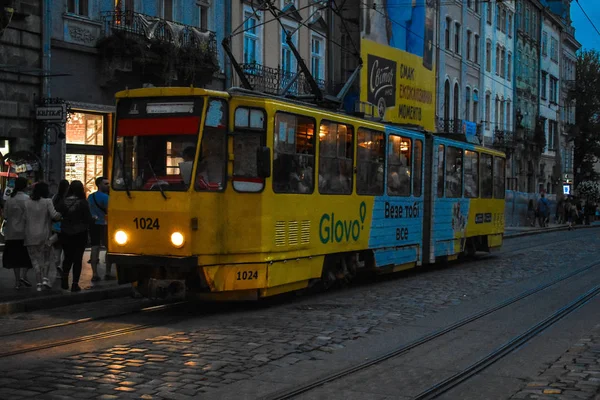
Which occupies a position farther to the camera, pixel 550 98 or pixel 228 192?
pixel 550 98

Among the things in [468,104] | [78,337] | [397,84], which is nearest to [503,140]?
[468,104]

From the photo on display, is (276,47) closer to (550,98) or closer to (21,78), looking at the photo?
(21,78)

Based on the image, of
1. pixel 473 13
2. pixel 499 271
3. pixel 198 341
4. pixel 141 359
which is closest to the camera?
pixel 141 359

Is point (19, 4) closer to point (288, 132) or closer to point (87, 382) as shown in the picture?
point (288, 132)

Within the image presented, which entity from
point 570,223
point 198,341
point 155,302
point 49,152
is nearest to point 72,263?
point 155,302

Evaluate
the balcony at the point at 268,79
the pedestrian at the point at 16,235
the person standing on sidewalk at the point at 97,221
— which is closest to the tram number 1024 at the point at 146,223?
the pedestrian at the point at 16,235

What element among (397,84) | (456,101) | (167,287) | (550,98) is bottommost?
(167,287)

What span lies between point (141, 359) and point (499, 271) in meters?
12.6

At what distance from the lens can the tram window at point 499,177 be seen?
24234mm

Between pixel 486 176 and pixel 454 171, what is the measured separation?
279 cm

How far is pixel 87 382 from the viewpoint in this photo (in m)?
7.73

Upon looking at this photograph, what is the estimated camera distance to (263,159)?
12.2 metres

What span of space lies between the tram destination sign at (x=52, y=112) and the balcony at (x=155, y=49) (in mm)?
2600

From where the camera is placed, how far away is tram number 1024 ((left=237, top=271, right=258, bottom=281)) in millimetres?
12266
